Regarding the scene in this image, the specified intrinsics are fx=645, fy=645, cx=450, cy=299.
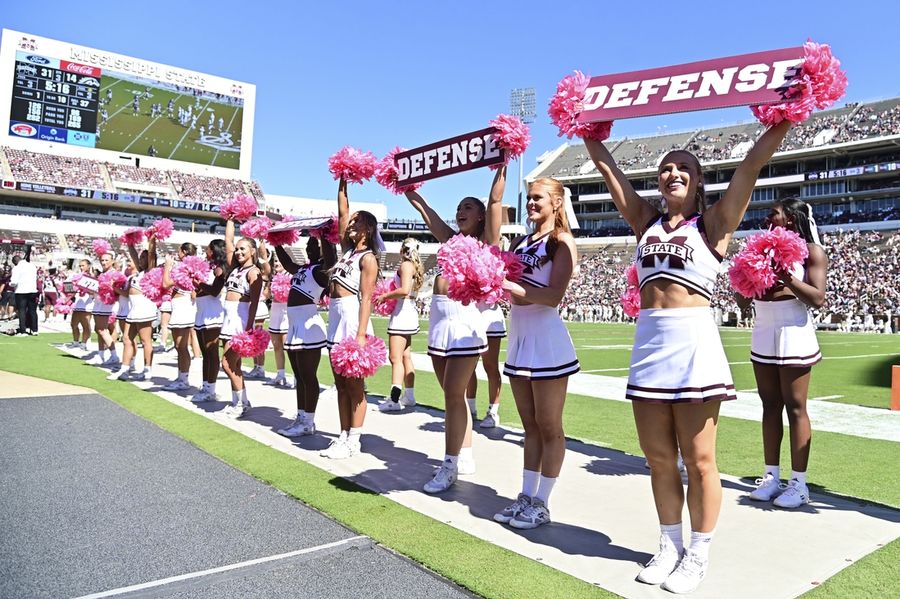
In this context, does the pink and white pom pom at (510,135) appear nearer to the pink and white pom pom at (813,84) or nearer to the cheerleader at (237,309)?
the pink and white pom pom at (813,84)

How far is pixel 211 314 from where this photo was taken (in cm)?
793

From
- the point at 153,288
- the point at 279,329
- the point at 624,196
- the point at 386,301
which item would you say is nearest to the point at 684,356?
the point at 624,196

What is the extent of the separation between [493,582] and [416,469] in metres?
2.24

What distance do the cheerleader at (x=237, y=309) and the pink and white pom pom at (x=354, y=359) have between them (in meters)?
2.45

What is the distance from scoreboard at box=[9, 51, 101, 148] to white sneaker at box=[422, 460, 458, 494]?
5717cm

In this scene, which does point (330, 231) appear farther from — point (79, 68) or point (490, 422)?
point (79, 68)

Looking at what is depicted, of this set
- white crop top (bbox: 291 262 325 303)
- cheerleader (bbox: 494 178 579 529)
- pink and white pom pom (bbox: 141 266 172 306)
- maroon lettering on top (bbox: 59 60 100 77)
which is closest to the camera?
cheerleader (bbox: 494 178 579 529)

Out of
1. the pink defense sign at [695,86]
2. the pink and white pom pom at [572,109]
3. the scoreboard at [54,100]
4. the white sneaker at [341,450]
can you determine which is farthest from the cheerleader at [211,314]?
the scoreboard at [54,100]

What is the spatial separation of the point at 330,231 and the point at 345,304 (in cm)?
87

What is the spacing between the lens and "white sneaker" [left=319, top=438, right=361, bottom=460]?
5488mm

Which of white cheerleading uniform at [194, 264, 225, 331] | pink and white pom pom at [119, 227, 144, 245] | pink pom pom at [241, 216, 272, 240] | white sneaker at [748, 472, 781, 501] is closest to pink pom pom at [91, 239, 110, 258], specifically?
pink and white pom pom at [119, 227, 144, 245]

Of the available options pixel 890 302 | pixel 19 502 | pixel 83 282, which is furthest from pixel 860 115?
pixel 19 502

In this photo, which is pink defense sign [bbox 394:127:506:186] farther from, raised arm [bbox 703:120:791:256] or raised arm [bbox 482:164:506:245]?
raised arm [bbox 703:120:791:256]

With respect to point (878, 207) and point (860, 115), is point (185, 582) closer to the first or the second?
point (878, 207)
